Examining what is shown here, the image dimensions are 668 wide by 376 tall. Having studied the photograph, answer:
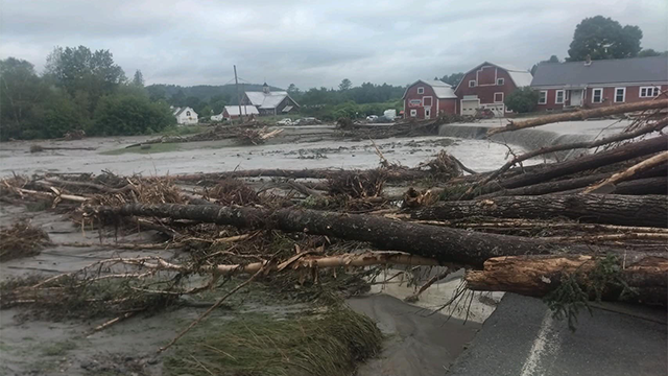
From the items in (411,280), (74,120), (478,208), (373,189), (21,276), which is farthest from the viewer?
(74,120)

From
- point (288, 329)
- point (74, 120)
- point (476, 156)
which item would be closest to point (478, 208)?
point (288, 329)

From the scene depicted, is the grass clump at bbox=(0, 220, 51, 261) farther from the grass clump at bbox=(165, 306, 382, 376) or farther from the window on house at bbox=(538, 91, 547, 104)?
the window on house at bbox=(538, 91, 547, 104)

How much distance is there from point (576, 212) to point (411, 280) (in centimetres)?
172

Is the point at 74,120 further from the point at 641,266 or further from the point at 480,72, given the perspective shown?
the point at 641,266

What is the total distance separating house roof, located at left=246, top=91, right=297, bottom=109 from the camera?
81.2m

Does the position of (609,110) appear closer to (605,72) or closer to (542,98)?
(542,98)

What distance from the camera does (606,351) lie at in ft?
9.32

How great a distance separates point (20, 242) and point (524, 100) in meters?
40.2

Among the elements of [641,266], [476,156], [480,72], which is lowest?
[476,156]

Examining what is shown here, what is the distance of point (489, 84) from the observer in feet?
155

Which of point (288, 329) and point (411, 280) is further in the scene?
point (411, 280)

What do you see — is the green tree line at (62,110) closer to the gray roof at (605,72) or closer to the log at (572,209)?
the gray roof at (605,72)

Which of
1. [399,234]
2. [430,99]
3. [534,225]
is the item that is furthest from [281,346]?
[430,99]

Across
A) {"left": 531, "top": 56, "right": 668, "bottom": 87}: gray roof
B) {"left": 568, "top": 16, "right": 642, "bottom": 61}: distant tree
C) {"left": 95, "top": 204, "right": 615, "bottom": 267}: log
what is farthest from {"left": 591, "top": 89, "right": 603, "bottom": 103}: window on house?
{"left": 95, "top": 204, "right": 615, "bottom": 267}: log
